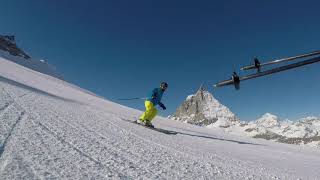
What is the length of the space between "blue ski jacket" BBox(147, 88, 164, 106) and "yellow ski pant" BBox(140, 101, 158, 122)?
178 mm

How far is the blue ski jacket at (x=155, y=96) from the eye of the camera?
14320mm

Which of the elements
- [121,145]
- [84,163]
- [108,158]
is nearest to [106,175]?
[84,163]

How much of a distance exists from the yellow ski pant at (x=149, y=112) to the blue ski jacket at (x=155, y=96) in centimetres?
18

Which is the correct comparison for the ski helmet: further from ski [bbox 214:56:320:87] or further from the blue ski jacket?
ski [bbox 214:56:320:87]

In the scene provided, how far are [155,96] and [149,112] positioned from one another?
865 mm

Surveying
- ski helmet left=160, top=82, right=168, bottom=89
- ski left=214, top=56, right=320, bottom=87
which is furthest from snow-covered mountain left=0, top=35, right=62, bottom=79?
ski left=214, top=56, right=320, bottom=87

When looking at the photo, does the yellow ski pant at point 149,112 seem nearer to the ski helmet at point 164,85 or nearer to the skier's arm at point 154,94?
the skier's arm at point 154,94

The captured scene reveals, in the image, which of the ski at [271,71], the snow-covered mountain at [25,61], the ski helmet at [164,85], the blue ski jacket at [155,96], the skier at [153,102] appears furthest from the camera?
the snow-covered mountain at [25,61]

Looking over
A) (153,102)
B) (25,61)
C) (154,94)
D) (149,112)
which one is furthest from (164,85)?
(25,61)

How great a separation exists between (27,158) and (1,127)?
7.62 ft

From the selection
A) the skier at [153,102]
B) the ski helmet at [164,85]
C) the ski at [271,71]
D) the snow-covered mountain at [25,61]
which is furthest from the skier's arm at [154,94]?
the snow-covered mountain at [25,61]

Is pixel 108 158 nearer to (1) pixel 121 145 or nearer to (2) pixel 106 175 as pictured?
(2) pixel 106 175

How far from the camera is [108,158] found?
535cm

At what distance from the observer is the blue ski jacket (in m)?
14.3
